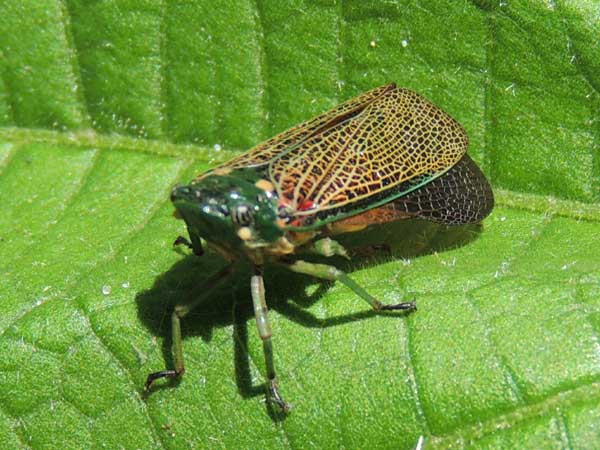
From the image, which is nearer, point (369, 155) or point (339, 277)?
point (339, 277)

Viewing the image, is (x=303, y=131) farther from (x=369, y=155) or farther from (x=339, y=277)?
(x=339, y=277)

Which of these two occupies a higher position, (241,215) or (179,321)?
(241,215)

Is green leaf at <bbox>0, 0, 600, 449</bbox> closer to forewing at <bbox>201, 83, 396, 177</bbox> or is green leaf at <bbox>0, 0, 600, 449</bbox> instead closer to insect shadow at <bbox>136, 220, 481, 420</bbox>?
insect shadow at <bbox>136, 220, 481, 420</bbox>

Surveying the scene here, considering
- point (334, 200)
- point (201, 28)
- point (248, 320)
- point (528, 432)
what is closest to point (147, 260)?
point (248, 320)

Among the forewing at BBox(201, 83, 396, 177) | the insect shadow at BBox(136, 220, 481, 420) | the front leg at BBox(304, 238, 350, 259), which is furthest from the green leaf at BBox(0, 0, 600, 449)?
the forewing at BBox(201, 83, 396, 177)

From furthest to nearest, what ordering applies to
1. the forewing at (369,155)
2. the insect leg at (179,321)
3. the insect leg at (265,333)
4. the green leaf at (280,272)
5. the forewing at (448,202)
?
the forewing at (448,202) < the forewing at (369,155) < the insect leg at (179,321) < the insect leg at (265,333) < the green leaf at (280,272)

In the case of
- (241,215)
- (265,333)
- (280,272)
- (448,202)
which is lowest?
(280,272)

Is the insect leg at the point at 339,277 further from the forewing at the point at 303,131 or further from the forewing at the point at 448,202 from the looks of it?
the forewing at the point at 303,131

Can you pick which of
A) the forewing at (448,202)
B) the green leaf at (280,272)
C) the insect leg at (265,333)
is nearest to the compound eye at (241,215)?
the insect leg at (265,333)

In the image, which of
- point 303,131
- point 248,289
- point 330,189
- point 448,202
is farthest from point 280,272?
point 448,202
